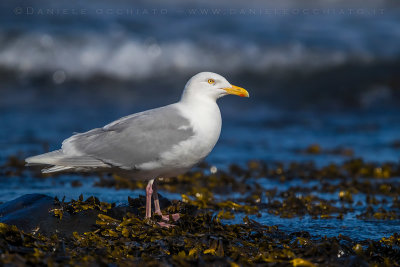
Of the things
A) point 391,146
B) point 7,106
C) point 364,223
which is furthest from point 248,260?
point 7,106

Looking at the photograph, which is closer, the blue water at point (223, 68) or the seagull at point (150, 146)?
the seagull at point (150, 146)

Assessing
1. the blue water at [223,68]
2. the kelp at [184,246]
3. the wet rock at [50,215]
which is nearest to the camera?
the kelp at [184,246]

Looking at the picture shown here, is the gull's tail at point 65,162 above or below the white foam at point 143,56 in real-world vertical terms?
below

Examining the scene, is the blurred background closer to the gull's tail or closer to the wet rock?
the gull's tail

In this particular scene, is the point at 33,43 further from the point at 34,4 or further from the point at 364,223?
the point at 364,223

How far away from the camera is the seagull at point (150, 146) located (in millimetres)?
4637

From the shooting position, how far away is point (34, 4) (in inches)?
721

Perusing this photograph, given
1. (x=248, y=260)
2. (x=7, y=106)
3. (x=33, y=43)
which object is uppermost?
(x=33, y=43)

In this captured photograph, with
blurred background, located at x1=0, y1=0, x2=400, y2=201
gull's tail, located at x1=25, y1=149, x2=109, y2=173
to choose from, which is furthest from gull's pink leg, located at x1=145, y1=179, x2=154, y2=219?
blurred background, located at x1=0, y1=0, x2=400, y2=201

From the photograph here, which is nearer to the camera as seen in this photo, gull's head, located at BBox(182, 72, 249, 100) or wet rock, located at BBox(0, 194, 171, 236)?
wet rock, located at BBox(0, 194, 171, 236)

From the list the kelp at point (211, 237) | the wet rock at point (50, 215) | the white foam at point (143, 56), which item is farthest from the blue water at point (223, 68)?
the wet rock at point (50, 215)

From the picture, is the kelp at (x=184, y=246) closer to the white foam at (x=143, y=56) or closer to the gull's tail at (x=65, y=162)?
the gull's tail at (x=65, y=162)

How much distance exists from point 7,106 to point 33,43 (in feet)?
14.0

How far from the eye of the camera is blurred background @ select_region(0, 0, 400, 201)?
11703 mm
